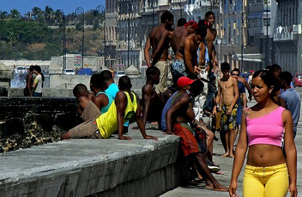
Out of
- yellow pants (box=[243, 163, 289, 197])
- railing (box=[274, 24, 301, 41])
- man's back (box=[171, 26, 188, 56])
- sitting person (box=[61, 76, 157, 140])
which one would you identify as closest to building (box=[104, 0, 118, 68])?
railing (box=[274, 24, 301, 41])

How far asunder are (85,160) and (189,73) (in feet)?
23.6

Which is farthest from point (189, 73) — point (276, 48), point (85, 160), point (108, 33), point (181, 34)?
point (108, 33)

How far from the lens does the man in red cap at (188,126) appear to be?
13.3 m

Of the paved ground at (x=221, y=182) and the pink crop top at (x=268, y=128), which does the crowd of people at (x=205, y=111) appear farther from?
the paved ground at (x=221, y=182)

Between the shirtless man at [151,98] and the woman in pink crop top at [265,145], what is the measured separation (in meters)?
5.84

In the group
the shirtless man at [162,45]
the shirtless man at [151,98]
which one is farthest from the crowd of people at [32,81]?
the shirtless man at [151,98]

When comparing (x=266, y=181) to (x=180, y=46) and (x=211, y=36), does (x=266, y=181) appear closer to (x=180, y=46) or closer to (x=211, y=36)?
(x=180, y=46)

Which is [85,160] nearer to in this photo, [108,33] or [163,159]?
[163,159]

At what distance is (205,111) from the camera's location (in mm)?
18719

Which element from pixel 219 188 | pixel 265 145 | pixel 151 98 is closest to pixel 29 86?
pixel 151 98

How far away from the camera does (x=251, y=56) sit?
110m

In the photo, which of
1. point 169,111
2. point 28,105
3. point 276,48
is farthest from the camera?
point 276,48

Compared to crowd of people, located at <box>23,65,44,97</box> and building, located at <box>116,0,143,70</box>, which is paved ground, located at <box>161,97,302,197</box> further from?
building, located at <box>116,0,143,70</box>

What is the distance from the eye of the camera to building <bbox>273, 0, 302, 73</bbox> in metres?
99.5
